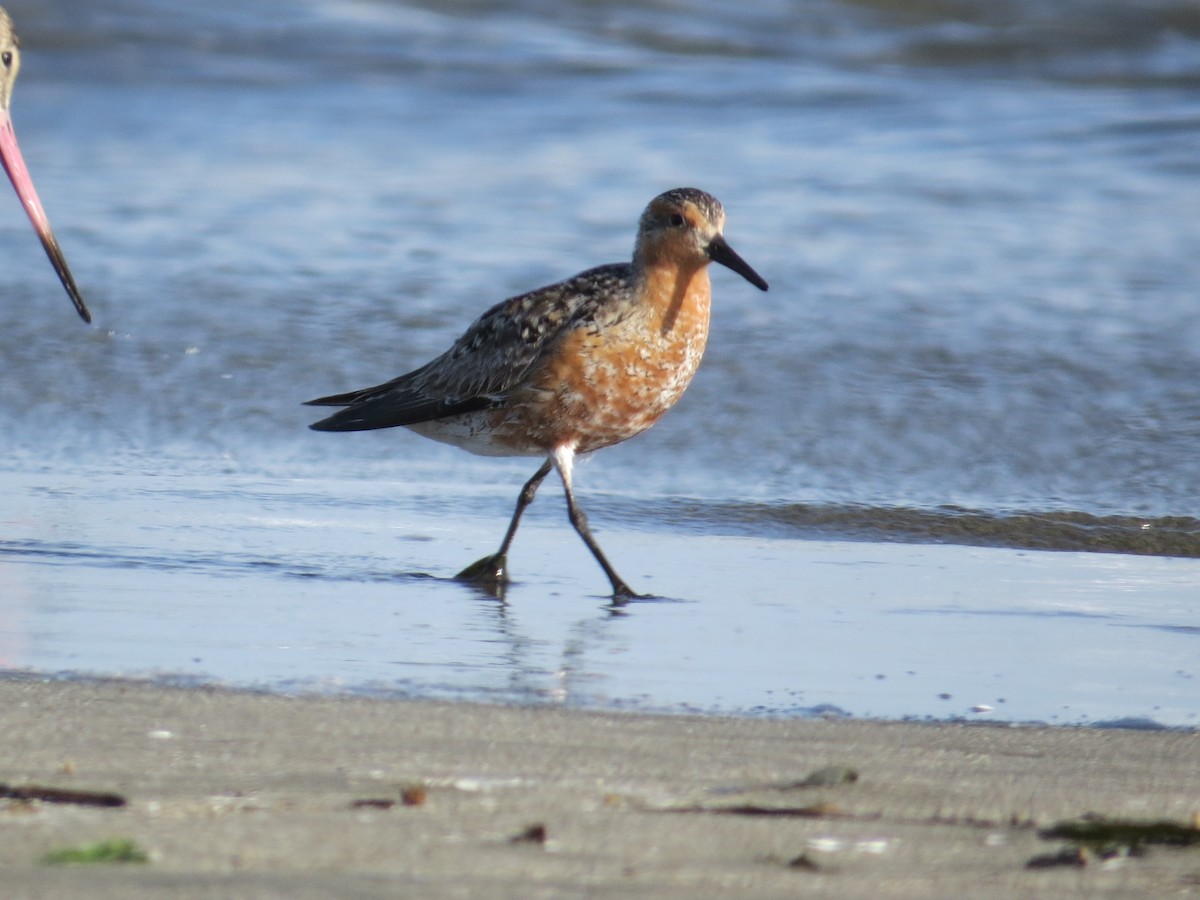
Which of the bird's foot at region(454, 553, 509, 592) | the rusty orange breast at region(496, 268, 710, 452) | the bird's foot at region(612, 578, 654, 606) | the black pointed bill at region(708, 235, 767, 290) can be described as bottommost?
the bird's foot at region(454, 553, 509, 592)

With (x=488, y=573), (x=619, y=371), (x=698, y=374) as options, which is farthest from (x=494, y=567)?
(x=698, y=374)

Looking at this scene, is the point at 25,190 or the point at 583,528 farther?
the point at 25,190

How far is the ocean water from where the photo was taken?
175 inches

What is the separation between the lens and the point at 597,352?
18.4 feet

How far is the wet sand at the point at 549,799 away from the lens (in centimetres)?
253

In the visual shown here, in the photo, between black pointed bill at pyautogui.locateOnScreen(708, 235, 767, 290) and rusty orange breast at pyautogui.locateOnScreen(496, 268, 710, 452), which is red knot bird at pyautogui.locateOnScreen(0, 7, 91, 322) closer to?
rusty orange breast at pyautogui.locateOnScreen(496, 268, 710, 452)

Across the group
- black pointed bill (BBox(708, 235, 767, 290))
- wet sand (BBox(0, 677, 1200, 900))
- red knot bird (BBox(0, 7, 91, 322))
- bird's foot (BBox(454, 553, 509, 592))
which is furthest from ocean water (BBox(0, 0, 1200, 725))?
black pointed bill (BBox(708, 235, 767, 290))

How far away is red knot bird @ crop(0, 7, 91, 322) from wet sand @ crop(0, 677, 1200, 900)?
336cm

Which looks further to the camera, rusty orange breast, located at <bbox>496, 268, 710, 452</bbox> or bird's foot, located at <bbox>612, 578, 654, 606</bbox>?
rusty orange breast, located at <bbox>496, 268, 710, 452</bbox>

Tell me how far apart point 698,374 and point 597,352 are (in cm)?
253

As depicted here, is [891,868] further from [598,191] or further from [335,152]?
[335,152]

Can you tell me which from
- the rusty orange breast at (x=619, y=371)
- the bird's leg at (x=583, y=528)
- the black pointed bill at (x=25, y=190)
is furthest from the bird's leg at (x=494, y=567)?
the black pointed bill at (x=25, y=190)

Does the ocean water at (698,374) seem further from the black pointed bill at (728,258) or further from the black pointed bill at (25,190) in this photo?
the black pointed bill at (728,258)

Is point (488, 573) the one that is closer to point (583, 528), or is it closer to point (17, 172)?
point (583, 528)
